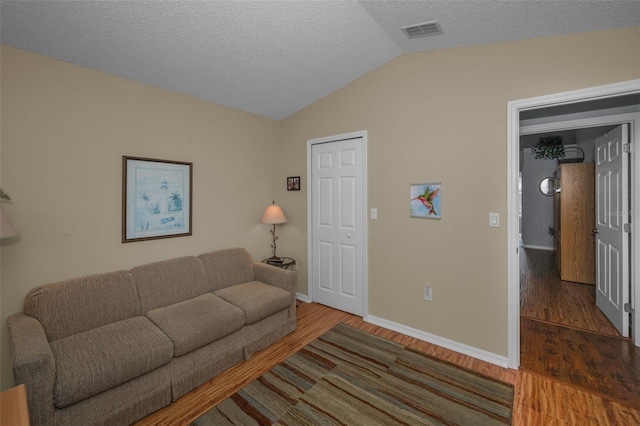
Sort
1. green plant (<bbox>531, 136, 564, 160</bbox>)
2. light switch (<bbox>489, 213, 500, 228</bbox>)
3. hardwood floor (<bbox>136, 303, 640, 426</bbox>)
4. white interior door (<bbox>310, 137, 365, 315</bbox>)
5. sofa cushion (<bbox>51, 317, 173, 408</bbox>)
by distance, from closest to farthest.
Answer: sofa cushion (<bbox>51, 317, 173, 408</bbox>) < hardwood floor (<bbox>136, 303, 640, 426</bbox>) < light switch (<bbox>489, 213, 500, 228</bbox>) < white interior door (<bbox>310, 137, 365, 315</bbox>) < green plant (<bbox>531, 136, 564, 160</bbox>)

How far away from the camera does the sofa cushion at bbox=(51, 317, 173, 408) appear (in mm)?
1609

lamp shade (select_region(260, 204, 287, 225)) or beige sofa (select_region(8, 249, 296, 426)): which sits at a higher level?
lamp shade (select_region(260, 204, 287, 225))

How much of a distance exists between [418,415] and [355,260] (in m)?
1.72

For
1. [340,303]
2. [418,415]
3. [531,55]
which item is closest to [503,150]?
[531,55]

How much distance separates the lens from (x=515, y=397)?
80.7 inches

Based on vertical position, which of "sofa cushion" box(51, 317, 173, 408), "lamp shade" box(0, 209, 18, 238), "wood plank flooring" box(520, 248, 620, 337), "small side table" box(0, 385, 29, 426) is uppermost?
"lamp shade" box(0, 209, 18, 238)

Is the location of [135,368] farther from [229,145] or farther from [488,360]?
[488,360]

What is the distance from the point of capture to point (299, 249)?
12.8 ft

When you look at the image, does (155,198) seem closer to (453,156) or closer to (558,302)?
(453,156)

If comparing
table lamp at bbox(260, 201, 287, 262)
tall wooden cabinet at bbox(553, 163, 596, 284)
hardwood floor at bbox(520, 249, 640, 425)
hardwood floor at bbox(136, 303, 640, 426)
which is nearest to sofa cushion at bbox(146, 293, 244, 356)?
hardwood floor at bbox(136, 303, 640, 426)

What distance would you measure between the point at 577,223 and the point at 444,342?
3531 mm

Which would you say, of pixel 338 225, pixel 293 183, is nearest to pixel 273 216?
pixel 293 183

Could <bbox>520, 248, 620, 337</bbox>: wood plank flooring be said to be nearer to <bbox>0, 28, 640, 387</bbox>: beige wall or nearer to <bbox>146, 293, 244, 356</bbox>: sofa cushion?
<bbox>0, 28, 640, 387</bbox>: beige wall

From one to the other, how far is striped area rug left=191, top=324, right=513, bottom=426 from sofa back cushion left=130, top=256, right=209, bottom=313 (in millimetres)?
1053
